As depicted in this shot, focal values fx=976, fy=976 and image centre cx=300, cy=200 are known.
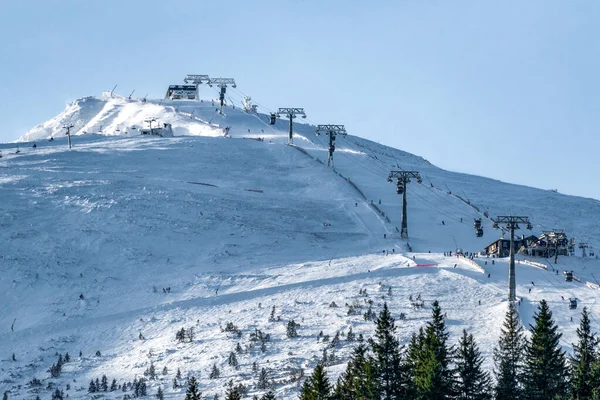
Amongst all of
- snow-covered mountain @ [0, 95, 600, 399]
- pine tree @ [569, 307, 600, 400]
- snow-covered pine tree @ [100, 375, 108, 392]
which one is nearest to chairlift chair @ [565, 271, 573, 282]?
snow-covered mountain @ [0, 95, 600, 399]

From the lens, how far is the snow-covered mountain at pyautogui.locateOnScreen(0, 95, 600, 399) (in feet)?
148

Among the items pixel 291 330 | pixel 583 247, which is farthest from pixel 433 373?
pixel 583 247

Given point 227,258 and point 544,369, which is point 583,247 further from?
point 544,369

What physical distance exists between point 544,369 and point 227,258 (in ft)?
117

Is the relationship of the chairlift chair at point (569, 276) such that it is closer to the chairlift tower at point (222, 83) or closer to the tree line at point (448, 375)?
the tree line at point (448, 375)

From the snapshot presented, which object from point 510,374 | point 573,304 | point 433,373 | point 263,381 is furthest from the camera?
point 573,304

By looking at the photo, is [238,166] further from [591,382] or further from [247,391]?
[591,382]

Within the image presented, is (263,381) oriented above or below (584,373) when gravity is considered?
below

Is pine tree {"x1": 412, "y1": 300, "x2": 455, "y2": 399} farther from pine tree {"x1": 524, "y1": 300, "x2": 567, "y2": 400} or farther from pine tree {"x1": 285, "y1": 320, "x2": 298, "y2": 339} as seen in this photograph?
pine tree {"x1": 285, "y1": 320, "x2": 298, "y2": 339}

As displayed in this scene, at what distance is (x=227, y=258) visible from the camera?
65125mm

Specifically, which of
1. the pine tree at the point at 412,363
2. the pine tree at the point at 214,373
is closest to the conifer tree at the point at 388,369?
the pine tree at the point at 412,363

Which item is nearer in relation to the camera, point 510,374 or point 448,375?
point 448,375

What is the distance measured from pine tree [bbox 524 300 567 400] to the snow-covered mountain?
28.4 ft

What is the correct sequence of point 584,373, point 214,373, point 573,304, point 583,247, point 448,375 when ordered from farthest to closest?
point 583,247, point 573,304, point 214,373, point 584,373, point 448,375
